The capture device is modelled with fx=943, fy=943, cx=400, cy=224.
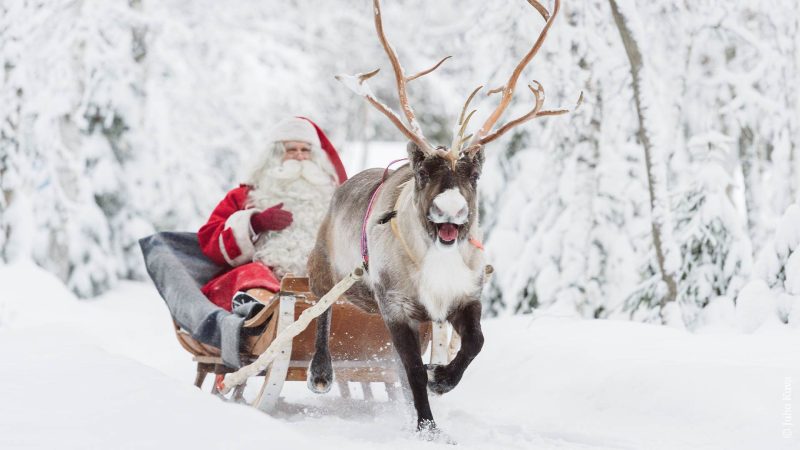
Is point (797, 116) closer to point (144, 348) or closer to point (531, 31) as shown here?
point (531, 31)

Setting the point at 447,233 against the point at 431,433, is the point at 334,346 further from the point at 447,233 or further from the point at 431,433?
the point at 447,233

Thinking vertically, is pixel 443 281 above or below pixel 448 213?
below

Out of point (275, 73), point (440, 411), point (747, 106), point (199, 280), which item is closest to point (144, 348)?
point (199, 280)

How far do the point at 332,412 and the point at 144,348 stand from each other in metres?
4.60

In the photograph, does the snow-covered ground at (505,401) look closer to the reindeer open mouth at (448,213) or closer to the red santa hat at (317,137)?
the reindeer open mouth at (448,213)

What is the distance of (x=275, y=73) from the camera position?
57.7 ft

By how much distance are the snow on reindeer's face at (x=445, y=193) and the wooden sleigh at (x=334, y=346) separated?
1123 mm

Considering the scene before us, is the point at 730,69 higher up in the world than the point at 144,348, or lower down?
higher up

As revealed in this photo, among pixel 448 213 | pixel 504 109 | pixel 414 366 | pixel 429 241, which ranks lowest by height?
pixel 414 366

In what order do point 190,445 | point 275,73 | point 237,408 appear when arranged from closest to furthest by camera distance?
point 190,445, point 237,408, point 275,73

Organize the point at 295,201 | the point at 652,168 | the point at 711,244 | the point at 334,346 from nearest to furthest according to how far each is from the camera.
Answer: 1. the point at 334,346
2. the point at 295,201
3. the point at 652,168
4. the point at 711,244

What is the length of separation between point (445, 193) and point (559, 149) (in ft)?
15.3

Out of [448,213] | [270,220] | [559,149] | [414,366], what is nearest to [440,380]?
[414,366]

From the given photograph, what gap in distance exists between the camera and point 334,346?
478 centimetres
